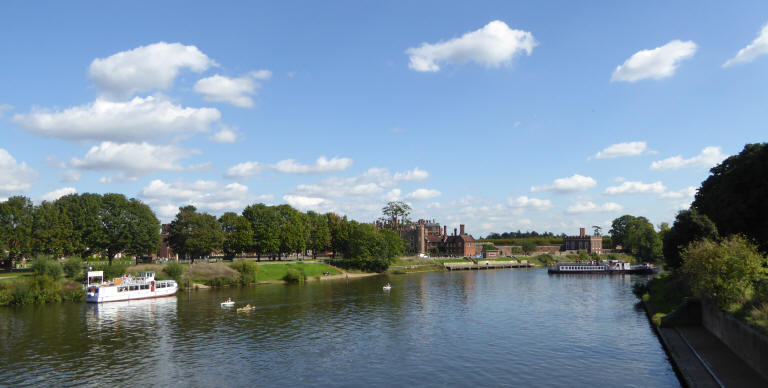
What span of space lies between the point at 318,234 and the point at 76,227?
199 ft

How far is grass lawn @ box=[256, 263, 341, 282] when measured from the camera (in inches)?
4058

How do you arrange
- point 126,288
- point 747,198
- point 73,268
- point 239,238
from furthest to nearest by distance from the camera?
point 239,238, point 73,268, point 126,288, point 747,198

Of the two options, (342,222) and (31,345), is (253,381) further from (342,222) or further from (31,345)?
(342,222)

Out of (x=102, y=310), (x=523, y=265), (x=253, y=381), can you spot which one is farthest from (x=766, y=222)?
(x=523, y=265)

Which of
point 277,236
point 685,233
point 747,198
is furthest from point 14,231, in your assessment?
point 685,233

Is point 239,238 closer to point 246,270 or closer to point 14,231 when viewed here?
point 246,270

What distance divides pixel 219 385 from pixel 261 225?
94369mm

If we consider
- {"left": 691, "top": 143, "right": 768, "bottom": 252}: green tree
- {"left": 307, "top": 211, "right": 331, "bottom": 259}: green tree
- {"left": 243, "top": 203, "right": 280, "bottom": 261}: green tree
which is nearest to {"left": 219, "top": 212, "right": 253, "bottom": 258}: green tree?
{"left": 243, "top": 203, "right": 280, "bottom": 261}: green tree

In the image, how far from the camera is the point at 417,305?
67250 mm

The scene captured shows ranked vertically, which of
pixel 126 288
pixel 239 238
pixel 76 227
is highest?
pixel 76 227

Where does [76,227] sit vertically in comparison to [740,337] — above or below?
above

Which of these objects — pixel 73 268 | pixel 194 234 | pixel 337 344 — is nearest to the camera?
pixel 337 344

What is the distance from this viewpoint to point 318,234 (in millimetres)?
138875

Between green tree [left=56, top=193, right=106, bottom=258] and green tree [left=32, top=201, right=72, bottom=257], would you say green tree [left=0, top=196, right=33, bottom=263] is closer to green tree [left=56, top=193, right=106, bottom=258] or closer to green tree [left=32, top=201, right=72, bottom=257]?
green tree [left=32, top=201, right=72, bottom=257]
